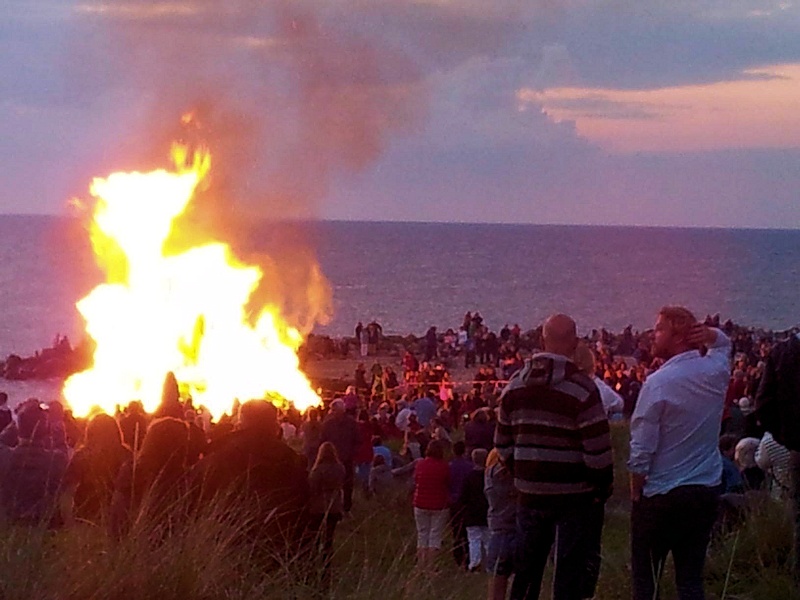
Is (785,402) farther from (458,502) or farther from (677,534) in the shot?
(458,502)

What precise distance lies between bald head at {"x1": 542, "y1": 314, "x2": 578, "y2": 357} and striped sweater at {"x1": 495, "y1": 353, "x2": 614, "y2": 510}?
8cm

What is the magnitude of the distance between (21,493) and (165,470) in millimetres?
1771

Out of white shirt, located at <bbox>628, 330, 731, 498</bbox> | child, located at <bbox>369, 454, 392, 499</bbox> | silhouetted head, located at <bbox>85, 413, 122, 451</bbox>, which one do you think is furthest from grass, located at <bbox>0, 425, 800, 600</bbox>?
child, located at <bbox>369, 454, 392, 499</bbox>

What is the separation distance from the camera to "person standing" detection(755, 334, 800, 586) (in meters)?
6.30

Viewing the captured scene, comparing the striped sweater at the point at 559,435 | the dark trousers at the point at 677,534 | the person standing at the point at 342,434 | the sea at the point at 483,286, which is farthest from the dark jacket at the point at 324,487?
the sea at the point at 483,286

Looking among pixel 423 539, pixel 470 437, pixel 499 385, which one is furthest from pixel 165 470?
pixel 499 385

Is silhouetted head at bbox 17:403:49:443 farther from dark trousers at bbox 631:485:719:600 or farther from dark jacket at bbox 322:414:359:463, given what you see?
Answer: dark trousers at bbox 631:485:719:600

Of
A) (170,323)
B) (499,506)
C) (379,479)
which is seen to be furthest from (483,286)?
Result: (499,506)

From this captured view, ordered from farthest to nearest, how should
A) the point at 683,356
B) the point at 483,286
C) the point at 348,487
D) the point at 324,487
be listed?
the point at 483,286
the point at 348,487
the point at 324,487
the point at 683,356

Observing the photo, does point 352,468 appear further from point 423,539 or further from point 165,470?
point 165,470

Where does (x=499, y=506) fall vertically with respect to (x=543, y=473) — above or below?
below

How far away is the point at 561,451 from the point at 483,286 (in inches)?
4029

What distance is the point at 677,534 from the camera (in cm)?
593

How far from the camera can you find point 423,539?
877 cm
